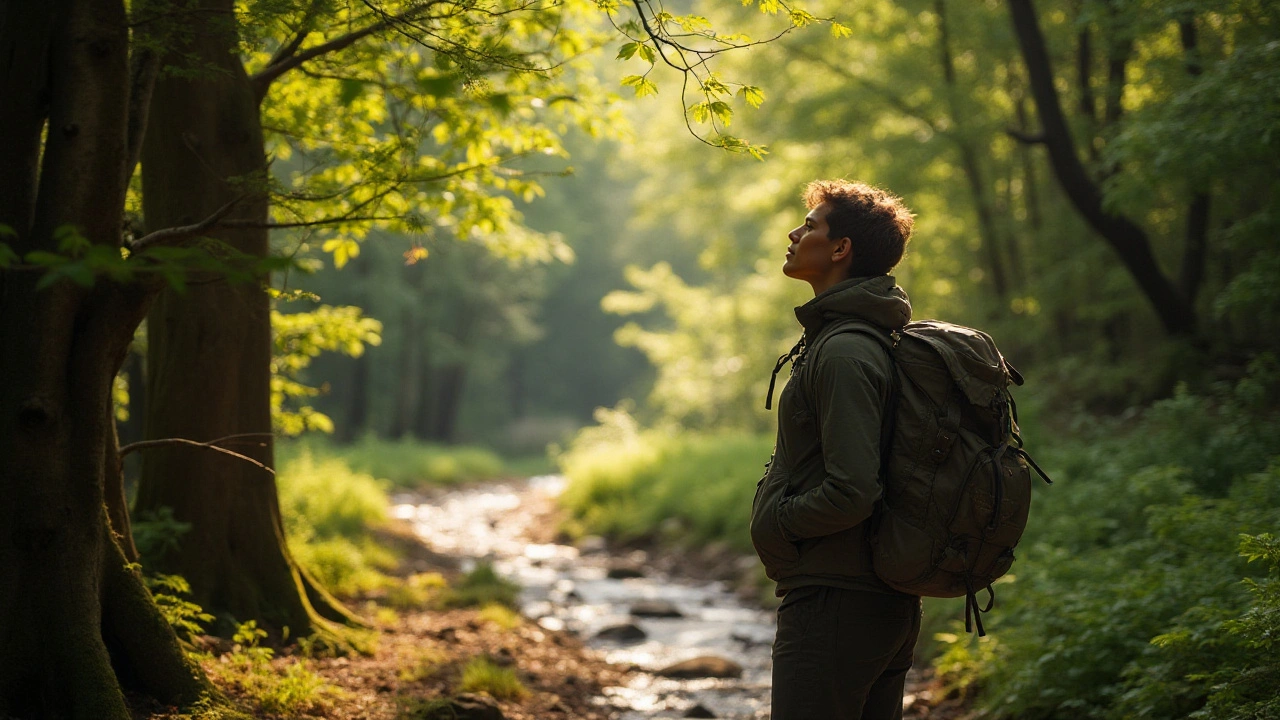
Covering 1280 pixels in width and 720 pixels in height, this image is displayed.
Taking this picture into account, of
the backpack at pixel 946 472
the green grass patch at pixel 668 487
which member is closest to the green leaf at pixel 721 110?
the backpack at pixel 946 472

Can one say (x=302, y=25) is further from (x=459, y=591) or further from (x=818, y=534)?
(x=459, y=591)

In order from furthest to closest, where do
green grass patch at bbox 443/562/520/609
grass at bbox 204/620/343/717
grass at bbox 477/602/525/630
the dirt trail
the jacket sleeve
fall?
green grass patch at bbox 443/562/520/609 → grass at bbox 477/602/525/630 → the dirt trail → grass at bbox 204/620/343/717 → the jacket sleeve

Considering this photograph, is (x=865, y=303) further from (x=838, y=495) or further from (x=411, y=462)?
(x=411, y=462)

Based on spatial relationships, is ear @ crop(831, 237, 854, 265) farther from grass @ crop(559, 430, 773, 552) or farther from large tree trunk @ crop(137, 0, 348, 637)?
grass @ crop(559, 430, 773, 552)

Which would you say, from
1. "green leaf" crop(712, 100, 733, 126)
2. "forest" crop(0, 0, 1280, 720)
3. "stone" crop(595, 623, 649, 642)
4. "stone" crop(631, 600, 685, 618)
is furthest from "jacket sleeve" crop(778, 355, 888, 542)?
"stone" crop(631, 600, 685, 618)

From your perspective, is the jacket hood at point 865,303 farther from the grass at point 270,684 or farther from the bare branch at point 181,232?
the grass at point 270,684

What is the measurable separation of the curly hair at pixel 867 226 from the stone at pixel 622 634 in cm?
560

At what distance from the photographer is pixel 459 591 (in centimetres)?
847

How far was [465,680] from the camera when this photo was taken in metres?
5.44

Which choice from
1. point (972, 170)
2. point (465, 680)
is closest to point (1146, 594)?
point (465, 680)

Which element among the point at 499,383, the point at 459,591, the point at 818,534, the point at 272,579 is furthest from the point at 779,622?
the point at 499,383

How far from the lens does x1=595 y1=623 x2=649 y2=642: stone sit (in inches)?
311

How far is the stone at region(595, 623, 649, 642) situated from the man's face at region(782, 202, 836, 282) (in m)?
5.53

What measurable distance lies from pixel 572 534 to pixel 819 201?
11.6m
